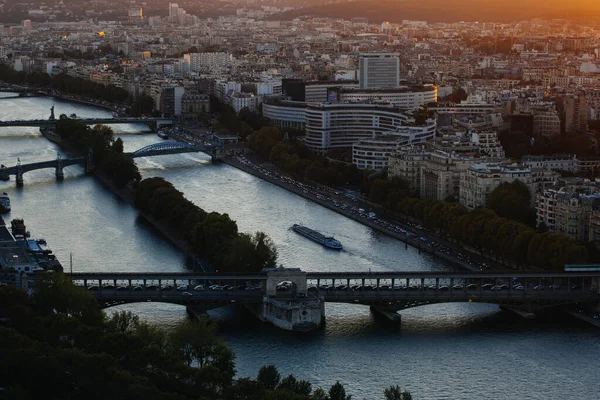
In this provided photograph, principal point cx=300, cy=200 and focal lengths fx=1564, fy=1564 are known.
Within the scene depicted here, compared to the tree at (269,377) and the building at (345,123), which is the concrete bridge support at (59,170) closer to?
the building at (345,123)

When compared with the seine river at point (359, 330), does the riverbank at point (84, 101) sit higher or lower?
lower

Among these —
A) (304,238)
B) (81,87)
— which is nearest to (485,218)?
(304,238)

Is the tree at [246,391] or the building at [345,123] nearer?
the tree at [246,391]

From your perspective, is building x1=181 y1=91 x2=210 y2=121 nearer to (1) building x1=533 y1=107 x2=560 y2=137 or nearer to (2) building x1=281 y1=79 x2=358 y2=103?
(2) building x1=281 y1=79 x2=358 y2=103

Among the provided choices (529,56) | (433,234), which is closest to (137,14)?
(529,56)

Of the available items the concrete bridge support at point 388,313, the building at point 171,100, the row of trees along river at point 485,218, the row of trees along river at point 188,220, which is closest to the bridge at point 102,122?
the building at point 171,100

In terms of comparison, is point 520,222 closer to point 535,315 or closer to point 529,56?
point 535,315
